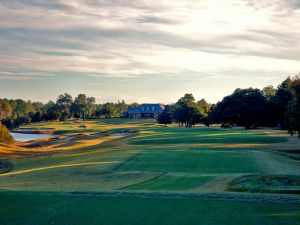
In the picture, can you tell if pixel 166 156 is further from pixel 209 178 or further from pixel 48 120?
pixel 48 120

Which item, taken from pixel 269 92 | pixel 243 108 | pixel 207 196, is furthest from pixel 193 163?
pixel 269 92

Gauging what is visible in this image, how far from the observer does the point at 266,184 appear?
60.2ft

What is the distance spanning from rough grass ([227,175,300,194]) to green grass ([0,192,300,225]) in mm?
4195

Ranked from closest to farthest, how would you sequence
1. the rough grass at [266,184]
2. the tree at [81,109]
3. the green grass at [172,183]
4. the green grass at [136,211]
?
the green grass at [136,211], the rough grass at [266,184], the green grass at [172,183], the tree at [81,109]

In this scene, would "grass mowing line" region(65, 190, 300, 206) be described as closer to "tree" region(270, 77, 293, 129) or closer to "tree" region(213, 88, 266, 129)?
"tree" region(213, 88, 266, 129)

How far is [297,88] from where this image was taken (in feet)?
137

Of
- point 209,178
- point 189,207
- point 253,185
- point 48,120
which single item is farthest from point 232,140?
point 48,120

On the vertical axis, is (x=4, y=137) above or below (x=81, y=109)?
below

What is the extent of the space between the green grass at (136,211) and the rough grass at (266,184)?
13.8ft

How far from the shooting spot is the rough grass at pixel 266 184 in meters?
16.4

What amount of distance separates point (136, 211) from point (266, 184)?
9.09 metres

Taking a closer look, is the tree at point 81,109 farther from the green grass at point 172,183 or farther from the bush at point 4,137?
the green grass at point 172,183

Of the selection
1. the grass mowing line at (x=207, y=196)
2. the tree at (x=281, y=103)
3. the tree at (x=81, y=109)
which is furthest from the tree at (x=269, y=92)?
the tree at (x=81, y=109)

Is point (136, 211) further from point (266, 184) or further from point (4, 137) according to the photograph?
point (4, 137)
